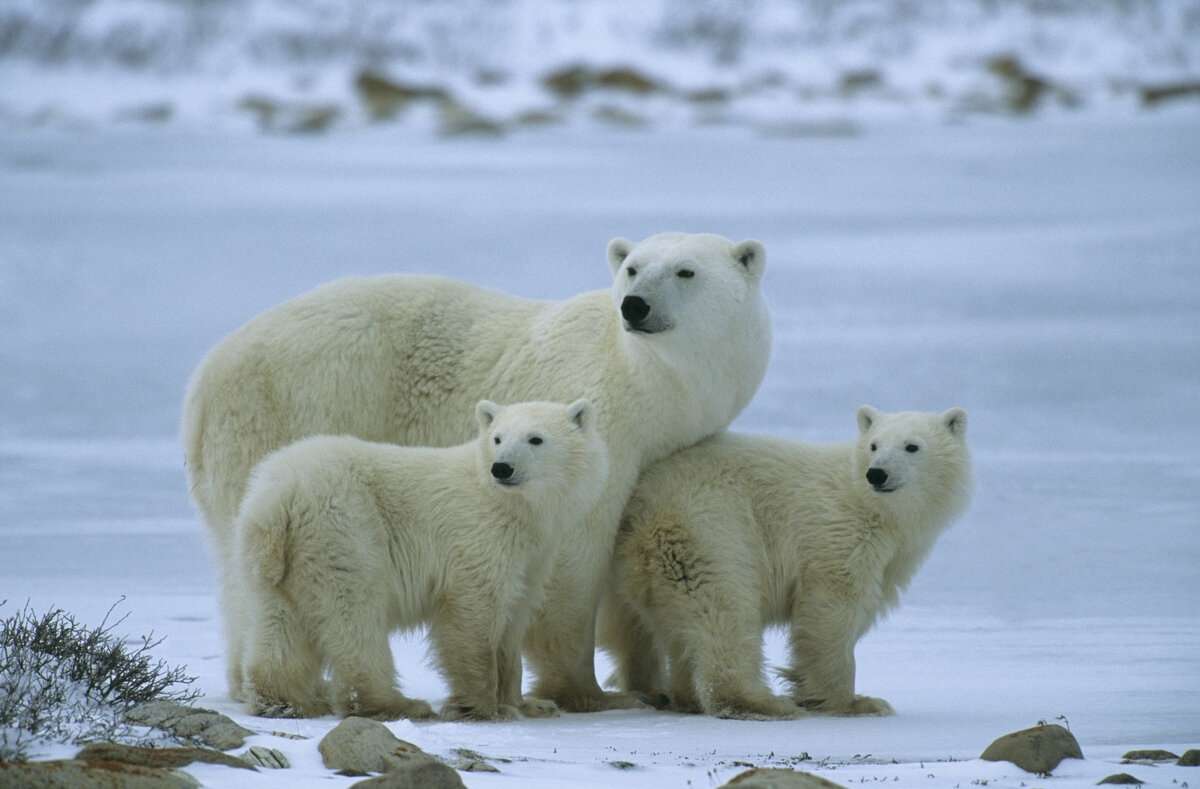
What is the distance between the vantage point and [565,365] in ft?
20.4

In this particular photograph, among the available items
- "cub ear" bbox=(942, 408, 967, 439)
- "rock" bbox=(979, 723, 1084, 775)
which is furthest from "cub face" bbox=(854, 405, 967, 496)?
"rock" bbox=(979, 723, 1084, 775)

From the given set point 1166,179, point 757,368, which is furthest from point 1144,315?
point 757,368

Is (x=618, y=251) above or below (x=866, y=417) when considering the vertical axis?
above

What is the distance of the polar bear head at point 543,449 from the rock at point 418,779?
1680mm

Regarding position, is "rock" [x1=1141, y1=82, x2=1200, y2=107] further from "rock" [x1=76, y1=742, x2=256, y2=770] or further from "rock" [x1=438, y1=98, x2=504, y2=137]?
"rock" [x1=76, y1=742, x2=256, y2=770]

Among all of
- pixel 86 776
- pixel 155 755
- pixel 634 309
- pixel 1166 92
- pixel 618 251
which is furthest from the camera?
pixel 1166 92

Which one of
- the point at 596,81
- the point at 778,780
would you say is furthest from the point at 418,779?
the point at 596,81

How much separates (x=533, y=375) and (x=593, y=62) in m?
23.0

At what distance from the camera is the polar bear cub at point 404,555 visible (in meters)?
5.15

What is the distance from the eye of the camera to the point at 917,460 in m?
5.91

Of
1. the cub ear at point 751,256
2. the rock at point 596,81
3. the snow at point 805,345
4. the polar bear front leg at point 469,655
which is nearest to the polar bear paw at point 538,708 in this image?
the snow at point 805,345

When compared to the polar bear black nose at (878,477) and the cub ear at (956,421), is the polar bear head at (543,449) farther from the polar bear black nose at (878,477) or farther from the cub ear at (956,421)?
the cub ear at (956,421)

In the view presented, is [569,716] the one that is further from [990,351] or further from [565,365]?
[990,351]

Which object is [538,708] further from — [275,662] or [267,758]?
[267,758]
